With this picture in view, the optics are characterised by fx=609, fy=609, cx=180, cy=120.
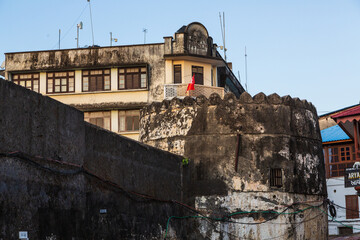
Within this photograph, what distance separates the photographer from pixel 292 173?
14.6 meters

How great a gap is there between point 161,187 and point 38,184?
192 inches

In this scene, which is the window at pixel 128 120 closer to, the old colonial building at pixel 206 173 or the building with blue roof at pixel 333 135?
the building with blue roof at pixel 333 135

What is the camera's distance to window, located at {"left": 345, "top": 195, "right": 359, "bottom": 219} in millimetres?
29594

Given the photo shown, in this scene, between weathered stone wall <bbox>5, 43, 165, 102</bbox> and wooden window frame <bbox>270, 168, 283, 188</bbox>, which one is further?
weathered stone wall <bbox>5, 43, 165, 102</bbox>

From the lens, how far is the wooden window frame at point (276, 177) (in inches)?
569

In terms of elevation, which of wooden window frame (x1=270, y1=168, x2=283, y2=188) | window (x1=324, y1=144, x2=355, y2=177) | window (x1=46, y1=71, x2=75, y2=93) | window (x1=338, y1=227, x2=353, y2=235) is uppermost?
window (x1=46, y1=71, x2=75, y2=93)

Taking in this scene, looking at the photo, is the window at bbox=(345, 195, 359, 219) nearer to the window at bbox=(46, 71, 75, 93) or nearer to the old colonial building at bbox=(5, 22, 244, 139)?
the old colonial building at bbox=(5, 22, 244, 139)

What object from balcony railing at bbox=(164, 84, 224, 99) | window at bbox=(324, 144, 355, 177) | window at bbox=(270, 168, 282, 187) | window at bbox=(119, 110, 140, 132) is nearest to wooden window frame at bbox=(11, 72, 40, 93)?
window at bbox=(119, 110, 140, 132)

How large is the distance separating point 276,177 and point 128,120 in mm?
15897

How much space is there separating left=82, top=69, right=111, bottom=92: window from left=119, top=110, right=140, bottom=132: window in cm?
160

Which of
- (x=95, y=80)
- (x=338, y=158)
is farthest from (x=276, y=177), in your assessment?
(x=95, y=80)

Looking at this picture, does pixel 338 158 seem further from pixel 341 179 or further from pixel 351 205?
pixel 351 205

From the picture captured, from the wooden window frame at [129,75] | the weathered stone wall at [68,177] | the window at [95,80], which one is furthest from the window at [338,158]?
the weathered stone wall at [68,177]

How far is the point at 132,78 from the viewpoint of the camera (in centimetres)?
2975
